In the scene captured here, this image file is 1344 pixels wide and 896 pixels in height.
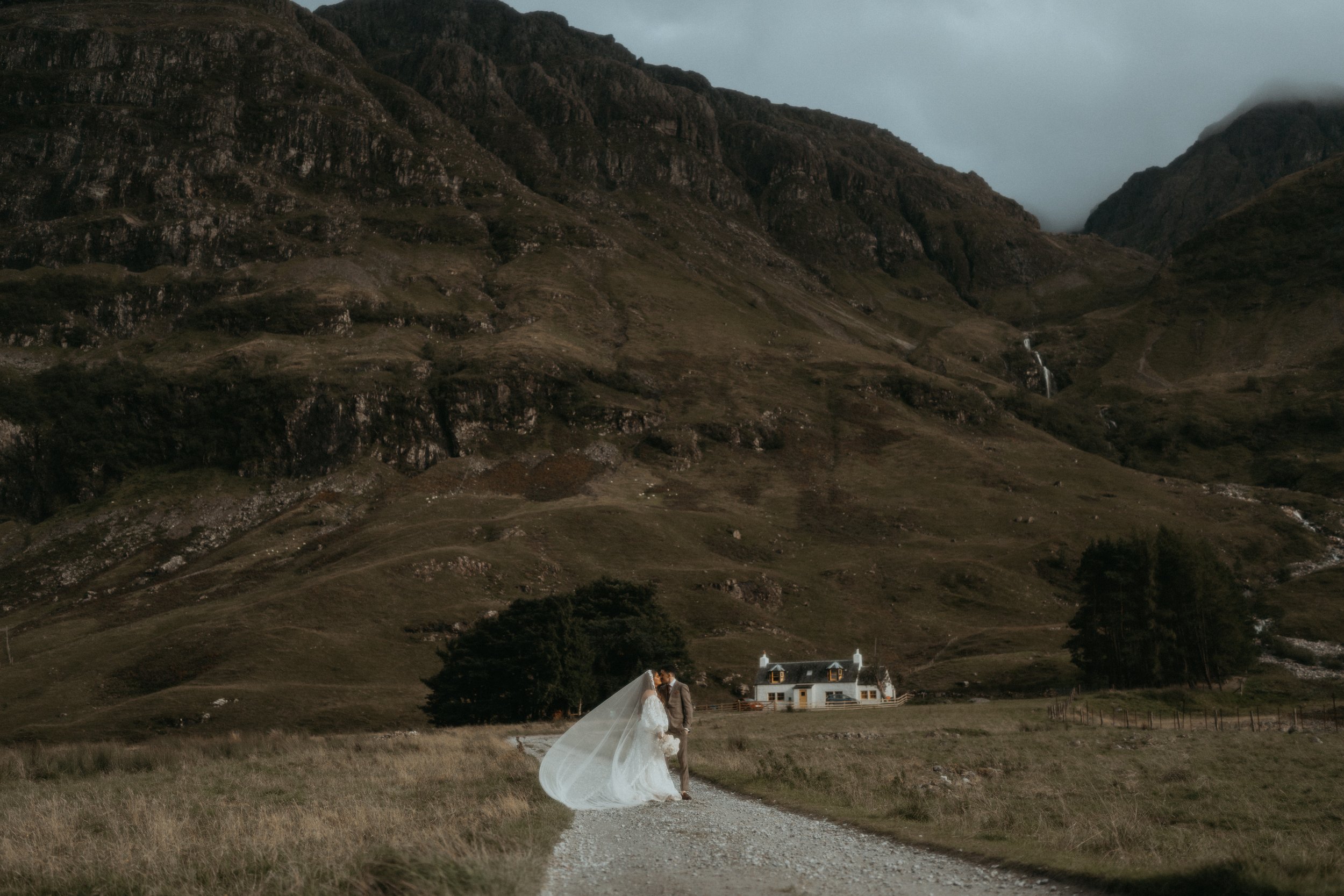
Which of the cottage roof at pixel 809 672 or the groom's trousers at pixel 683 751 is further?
the cottage roof at pixel 809 672

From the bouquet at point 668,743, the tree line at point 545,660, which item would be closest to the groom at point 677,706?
the bouquet at point 668,743

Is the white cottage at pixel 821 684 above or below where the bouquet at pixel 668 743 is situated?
below

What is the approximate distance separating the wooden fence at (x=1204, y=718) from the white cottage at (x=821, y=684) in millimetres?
37695

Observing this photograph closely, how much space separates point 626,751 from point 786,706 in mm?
87359

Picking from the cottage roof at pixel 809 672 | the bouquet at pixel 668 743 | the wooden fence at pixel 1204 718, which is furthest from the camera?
the cottage roof at pixel 809 672

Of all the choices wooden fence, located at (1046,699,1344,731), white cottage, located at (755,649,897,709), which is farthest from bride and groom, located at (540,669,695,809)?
white cottage, located at (755,649,897,709)

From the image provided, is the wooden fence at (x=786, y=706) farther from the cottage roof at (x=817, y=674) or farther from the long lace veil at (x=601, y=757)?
the long lace veil at (x=601, y=757)

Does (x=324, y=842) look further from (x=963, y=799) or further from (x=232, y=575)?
(x=232, y=575)

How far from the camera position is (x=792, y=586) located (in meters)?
149

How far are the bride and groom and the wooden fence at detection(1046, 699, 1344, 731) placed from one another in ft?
110

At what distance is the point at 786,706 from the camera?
4163 inches

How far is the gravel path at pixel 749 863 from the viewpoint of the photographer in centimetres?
1252

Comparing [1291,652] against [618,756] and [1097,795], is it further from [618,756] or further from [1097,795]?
[618,756]

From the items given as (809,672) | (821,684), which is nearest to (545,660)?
(821,684)
